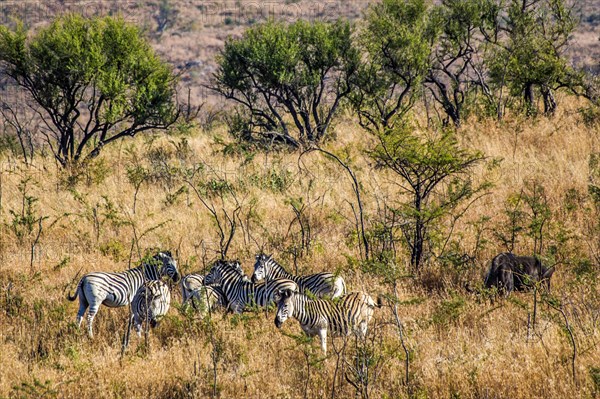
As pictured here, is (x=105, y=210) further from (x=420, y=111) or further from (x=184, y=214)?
(x=420, y=111)

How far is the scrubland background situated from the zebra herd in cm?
22

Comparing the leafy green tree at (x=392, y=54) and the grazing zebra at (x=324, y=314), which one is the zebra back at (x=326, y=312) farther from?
the leafy green tree at (x=392, y=54)

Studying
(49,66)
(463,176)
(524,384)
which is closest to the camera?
(524,384)

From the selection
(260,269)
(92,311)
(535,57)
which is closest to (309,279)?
(260,269)

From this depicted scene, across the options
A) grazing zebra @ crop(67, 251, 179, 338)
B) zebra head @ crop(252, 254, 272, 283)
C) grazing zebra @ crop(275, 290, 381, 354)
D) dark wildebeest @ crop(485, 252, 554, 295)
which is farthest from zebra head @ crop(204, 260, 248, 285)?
dark wildebeest @ crop(485, 252, 554, 295)

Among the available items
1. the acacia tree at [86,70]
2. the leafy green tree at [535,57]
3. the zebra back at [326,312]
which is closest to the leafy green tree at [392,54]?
A: the leafy green tree at [535,57]

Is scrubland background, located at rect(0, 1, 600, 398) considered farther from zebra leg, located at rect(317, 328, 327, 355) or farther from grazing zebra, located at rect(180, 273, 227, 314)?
grazing zebra, located at rect(180, 273, 227, 314)

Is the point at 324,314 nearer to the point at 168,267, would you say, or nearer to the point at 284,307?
the point at 284,307

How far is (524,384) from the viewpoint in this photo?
5.98m

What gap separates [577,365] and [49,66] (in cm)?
1403

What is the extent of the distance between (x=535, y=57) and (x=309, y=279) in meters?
11.0

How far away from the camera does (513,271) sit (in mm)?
8414

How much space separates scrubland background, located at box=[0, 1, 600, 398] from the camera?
6.34 metres

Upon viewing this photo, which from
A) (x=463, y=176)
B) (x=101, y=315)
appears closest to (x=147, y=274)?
(x=101, y=315)
